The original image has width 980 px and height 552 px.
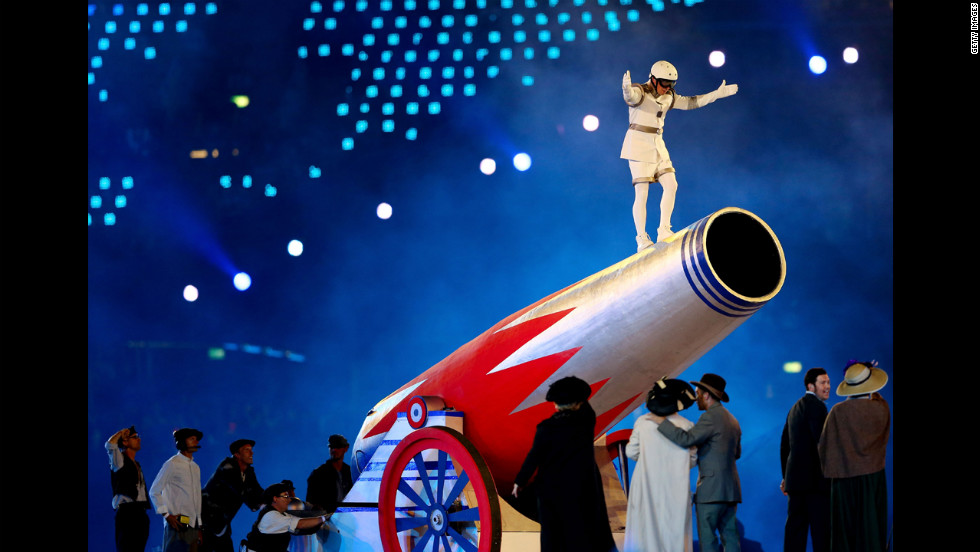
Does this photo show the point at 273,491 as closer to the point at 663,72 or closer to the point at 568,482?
the point at 568,482

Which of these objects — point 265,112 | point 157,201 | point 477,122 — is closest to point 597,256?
point 477,122

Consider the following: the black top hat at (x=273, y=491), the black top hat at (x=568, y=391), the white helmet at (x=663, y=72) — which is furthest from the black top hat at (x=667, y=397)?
the black top hat at (x=273, y=491)

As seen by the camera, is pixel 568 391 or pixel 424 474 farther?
pixel 424 474

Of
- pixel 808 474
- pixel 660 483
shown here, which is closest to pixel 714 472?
pixel 660 483

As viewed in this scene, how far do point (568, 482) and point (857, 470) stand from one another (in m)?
2.24

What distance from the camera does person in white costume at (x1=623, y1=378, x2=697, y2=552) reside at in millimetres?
6348

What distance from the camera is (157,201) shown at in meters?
11.1

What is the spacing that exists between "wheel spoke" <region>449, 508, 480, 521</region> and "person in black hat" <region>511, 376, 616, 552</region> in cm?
48

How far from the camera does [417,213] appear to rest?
35.1ft

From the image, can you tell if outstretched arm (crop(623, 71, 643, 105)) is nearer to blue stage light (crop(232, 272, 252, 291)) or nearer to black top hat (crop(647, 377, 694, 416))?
black top hat (crop(647, 377, 694, 416))
